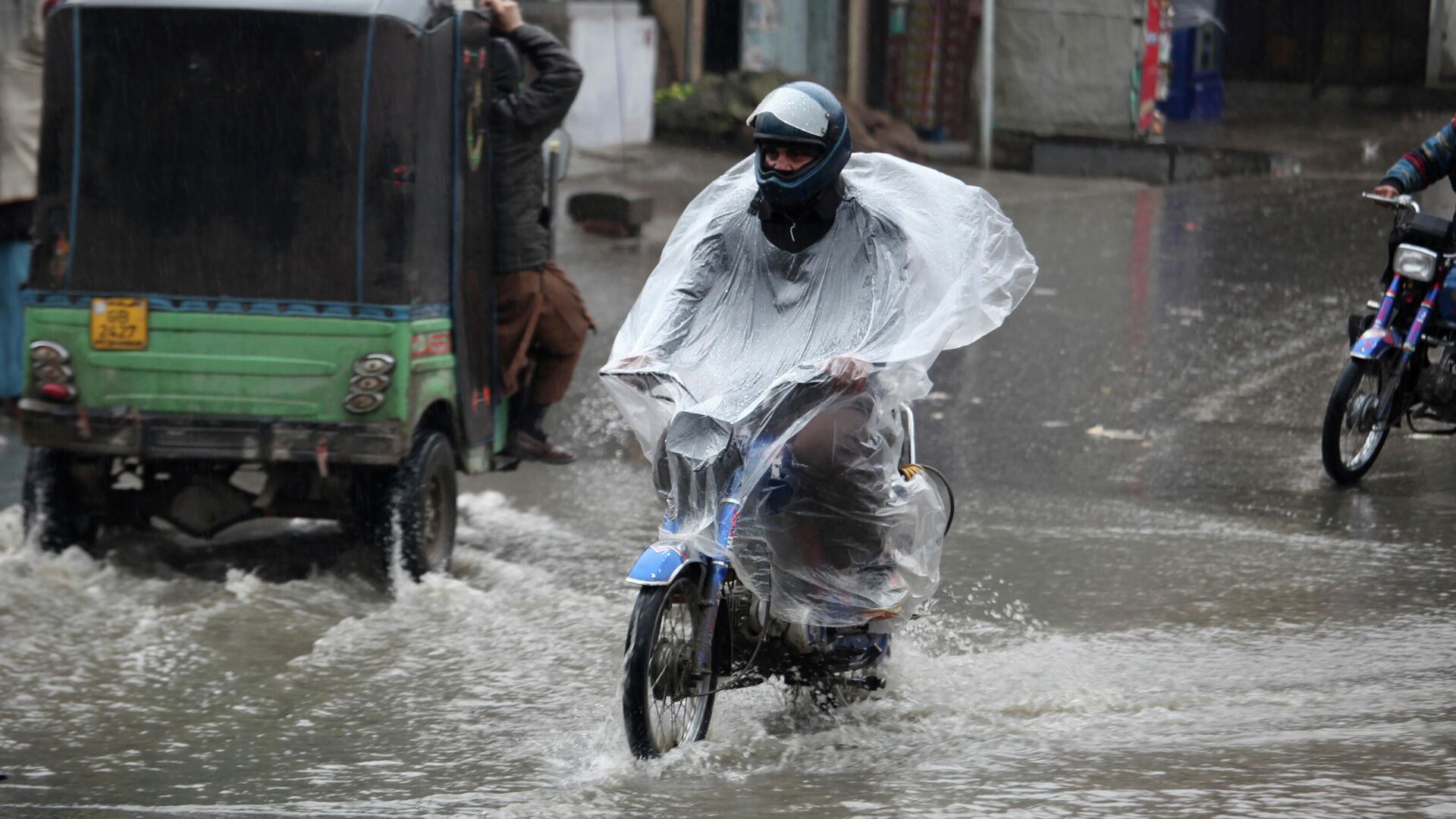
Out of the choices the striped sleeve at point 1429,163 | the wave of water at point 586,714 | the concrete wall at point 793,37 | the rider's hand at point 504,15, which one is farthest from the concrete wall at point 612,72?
the wave of water at point 586,714

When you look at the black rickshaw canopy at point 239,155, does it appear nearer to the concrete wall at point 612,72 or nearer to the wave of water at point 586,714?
the wave of water at point 586,714

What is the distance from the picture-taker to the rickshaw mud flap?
580 cm

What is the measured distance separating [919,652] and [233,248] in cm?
264

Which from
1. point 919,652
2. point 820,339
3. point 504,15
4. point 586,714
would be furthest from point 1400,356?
point 586,714

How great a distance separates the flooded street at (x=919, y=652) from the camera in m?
4.11

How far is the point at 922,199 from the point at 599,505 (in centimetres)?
306

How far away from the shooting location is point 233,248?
5863 mm

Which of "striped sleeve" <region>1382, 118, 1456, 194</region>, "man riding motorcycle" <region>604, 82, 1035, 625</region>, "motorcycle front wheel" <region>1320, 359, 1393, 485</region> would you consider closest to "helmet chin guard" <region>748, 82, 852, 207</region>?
"man riding motorcycle" <region>604, 82, 1035, 625</region>

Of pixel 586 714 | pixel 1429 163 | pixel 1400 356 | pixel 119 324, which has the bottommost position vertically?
pixel 586 714

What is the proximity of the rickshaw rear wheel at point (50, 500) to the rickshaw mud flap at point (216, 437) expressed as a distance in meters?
0.29

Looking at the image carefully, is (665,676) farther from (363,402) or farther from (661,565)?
(363,402)

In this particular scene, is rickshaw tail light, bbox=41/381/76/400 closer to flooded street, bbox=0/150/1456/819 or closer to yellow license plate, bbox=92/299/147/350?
yellow license plate, bbox=92/299/147/350

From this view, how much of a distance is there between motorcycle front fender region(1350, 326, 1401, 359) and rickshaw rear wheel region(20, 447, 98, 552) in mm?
5012

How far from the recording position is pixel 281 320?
5840 mm
